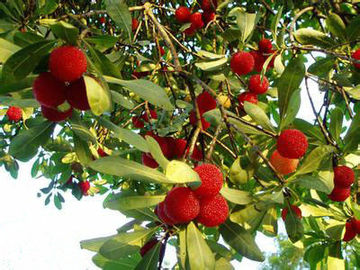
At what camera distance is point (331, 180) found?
112 centimetres

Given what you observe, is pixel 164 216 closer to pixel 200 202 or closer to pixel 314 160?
pixel 200 202

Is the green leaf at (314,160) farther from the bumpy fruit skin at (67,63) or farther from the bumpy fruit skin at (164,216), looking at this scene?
the bumpy fruit skin at (67,63)

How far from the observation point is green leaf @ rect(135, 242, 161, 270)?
0.95 meters

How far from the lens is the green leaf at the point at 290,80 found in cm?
112

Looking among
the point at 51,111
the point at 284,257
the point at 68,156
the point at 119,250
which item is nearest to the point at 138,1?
the point at 68,156

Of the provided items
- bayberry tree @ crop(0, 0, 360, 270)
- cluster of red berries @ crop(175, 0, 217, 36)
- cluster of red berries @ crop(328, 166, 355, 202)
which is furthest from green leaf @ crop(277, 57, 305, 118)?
cluster of red berries @ crop(175, 0, 217, 36)

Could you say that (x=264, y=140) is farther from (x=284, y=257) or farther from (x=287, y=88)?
(x=284, y=257)

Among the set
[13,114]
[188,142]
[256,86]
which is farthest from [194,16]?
[188,142]

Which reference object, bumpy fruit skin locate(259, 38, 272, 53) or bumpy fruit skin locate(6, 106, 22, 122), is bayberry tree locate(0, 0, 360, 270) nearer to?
bumpy fruit skin locate(259, 38, 272, 53)

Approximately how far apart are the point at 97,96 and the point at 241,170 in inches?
17.4

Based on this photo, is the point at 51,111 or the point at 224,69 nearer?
the point at 51,111

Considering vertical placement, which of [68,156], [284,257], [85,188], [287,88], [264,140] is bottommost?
[284,257]

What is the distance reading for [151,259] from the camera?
0.96 meters

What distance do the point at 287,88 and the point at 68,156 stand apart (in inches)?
62.8
